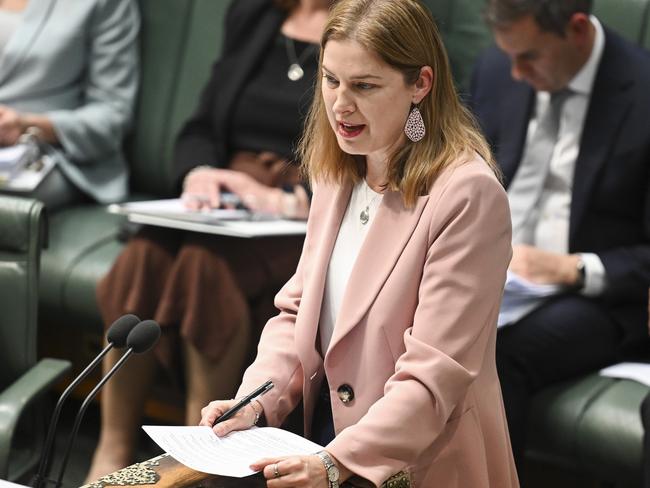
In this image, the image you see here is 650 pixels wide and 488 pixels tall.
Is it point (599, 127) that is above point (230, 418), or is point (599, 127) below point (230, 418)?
above

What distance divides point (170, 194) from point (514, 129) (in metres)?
1.50

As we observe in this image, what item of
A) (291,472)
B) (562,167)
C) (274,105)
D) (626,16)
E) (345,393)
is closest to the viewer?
(291,472)

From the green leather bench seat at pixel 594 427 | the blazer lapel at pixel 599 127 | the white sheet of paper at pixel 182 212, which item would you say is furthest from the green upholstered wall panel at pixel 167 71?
the green leather bench seat at pixel 594 427

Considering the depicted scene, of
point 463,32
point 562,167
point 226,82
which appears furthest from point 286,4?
point 562,167

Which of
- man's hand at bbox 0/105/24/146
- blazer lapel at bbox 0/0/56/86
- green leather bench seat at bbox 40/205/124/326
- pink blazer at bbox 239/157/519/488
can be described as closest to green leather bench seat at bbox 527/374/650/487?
pink blazer at bbox 239/157/519/488

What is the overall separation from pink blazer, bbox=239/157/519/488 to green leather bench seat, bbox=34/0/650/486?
545mm

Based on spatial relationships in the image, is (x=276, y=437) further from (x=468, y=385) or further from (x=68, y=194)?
(x=68, y=194)

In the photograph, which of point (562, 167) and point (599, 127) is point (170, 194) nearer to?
point (562, 167)

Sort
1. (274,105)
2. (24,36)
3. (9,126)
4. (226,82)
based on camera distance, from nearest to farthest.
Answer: (274,105) → (226,82) → (9,126) → (24,36)

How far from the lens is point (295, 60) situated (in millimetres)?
3566

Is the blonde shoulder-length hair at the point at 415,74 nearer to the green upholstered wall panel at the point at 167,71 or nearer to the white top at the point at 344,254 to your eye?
the white top at the point at 344,254

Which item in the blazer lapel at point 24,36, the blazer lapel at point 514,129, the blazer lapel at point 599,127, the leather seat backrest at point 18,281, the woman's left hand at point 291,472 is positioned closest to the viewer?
the woman's left hand at point 291,472

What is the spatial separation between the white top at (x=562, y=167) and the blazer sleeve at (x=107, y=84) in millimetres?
Result: 1562

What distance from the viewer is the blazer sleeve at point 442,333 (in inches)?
71.1
